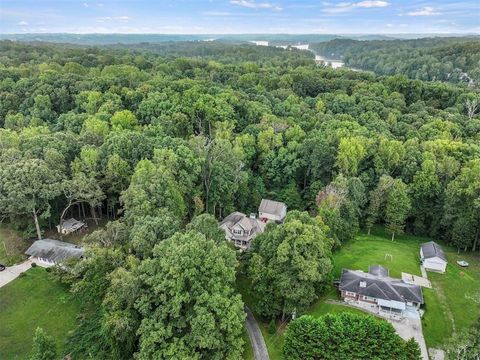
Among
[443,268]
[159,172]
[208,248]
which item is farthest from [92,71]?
[443,268]

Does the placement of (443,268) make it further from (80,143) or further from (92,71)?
(92,71)

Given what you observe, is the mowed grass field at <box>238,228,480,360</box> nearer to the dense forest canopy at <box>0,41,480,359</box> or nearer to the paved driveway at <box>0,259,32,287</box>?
the dense forest canopy at <box>0,41,480,359</box>

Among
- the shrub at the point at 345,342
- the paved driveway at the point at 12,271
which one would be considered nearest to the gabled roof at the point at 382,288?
the shrub at the point at 345,342

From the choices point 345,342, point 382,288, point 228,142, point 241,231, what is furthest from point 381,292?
point 228,142

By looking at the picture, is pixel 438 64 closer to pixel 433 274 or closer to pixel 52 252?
pixel 433 274

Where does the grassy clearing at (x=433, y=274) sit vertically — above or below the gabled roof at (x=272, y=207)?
below

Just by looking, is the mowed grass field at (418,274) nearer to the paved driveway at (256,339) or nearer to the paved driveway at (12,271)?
the paved driveway at (256,339)

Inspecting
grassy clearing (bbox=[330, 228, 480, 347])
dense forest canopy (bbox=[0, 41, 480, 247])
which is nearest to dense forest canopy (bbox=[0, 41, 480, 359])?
dense forest canopy (bbox=[0, 41, 480, 247])
